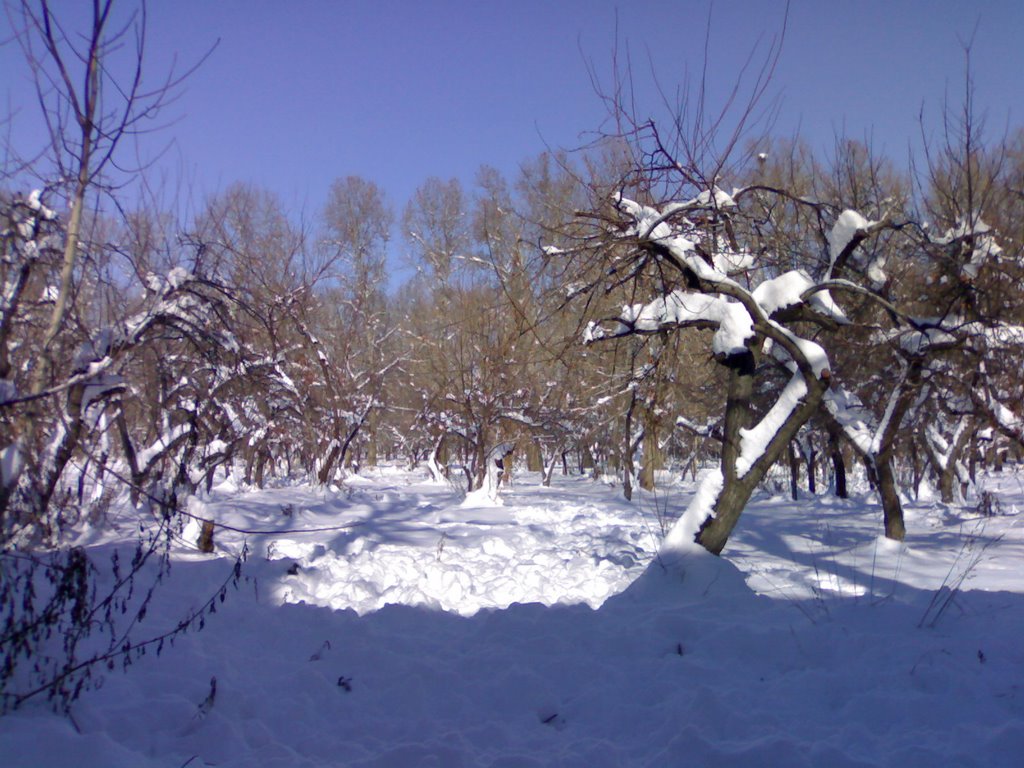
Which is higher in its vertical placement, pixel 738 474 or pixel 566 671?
pixel 738 474

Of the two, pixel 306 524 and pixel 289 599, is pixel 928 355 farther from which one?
pixel 306 524

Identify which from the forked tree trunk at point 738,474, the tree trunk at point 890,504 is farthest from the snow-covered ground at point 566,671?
the tree trunk at point 890,504

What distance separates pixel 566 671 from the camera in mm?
4223

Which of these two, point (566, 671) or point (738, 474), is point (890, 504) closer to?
point (738, 474)

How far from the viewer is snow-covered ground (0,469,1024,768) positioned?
3.15 m

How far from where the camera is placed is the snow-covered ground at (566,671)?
3.15 metres

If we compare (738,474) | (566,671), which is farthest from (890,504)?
(566,671)

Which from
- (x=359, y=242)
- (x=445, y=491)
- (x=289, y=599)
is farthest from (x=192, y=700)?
(x=359, y=242)

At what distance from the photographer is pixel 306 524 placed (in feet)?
37.5

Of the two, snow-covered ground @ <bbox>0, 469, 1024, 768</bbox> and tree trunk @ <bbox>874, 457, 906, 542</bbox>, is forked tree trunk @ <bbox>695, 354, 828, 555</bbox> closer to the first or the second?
snow-covered ground @ <bbox>0, 469, 1024, 768</bbox>

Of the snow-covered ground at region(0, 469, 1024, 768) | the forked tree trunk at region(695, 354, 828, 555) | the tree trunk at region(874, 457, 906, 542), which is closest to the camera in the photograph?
the snow-covered ground at region(0, 469, 1024, 768)

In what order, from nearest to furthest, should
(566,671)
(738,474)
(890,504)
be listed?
(566,671)
(738,474)
(890,504)

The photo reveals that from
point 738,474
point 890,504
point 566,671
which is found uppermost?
point 738,474

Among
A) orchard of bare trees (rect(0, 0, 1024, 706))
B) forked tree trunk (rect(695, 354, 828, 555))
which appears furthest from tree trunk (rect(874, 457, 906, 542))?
forked tree trunk (rect(695, 354, 828, 555))
